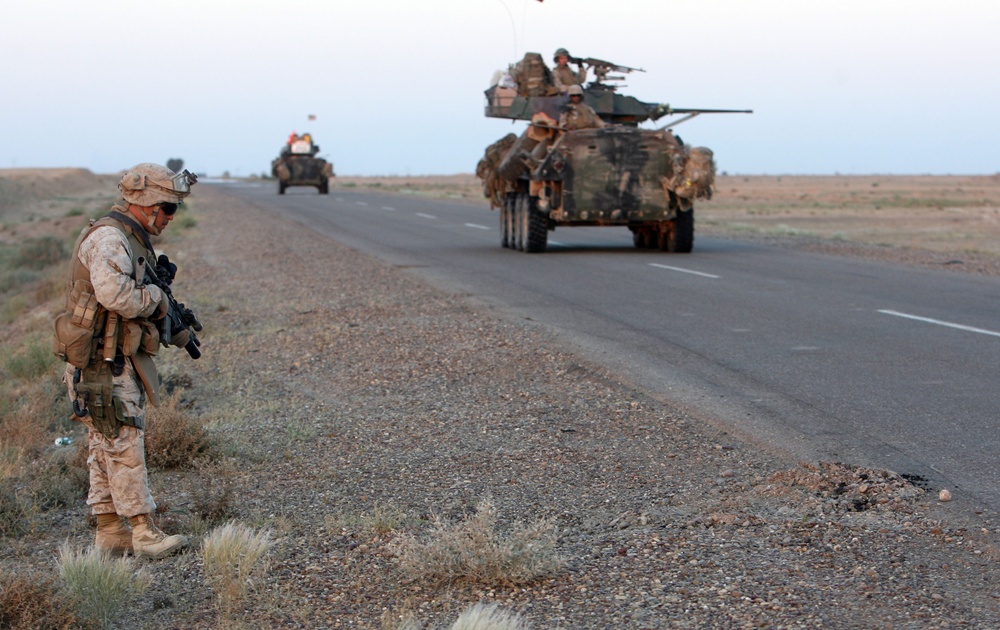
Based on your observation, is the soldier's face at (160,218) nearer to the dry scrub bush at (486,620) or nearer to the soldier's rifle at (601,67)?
the dry scrub bush at (486,620)

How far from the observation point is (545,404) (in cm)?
748

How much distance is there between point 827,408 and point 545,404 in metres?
1.78

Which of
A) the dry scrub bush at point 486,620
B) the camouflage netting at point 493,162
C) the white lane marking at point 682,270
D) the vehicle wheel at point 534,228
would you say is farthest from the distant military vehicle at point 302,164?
the dry scrub bush at point 486,620

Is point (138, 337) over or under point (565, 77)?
under

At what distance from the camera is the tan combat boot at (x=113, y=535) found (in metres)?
4.86

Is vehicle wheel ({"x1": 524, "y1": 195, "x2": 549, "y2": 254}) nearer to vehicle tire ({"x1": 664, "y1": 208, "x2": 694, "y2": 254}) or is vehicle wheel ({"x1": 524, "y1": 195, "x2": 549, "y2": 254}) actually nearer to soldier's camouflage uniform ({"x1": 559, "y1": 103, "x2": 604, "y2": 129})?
soldier's camouflage uniform ({"x1": 559, "y1": 103, "x2": 604, "y2": 129})

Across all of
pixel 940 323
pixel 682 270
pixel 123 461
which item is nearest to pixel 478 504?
pixel 123 461

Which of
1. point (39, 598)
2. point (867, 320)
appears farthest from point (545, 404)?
point (867, 320)

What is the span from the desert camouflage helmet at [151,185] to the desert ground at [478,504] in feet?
4.64

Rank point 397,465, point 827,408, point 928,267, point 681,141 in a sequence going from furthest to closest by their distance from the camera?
point 681,141 < point 928,267 < point 827,408 < point 397,465

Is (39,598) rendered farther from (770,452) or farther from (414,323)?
(414,323)

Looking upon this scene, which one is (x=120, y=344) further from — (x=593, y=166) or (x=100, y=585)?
(x=593, y=166)

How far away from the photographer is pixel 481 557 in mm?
4305

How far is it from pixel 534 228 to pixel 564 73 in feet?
9.70
